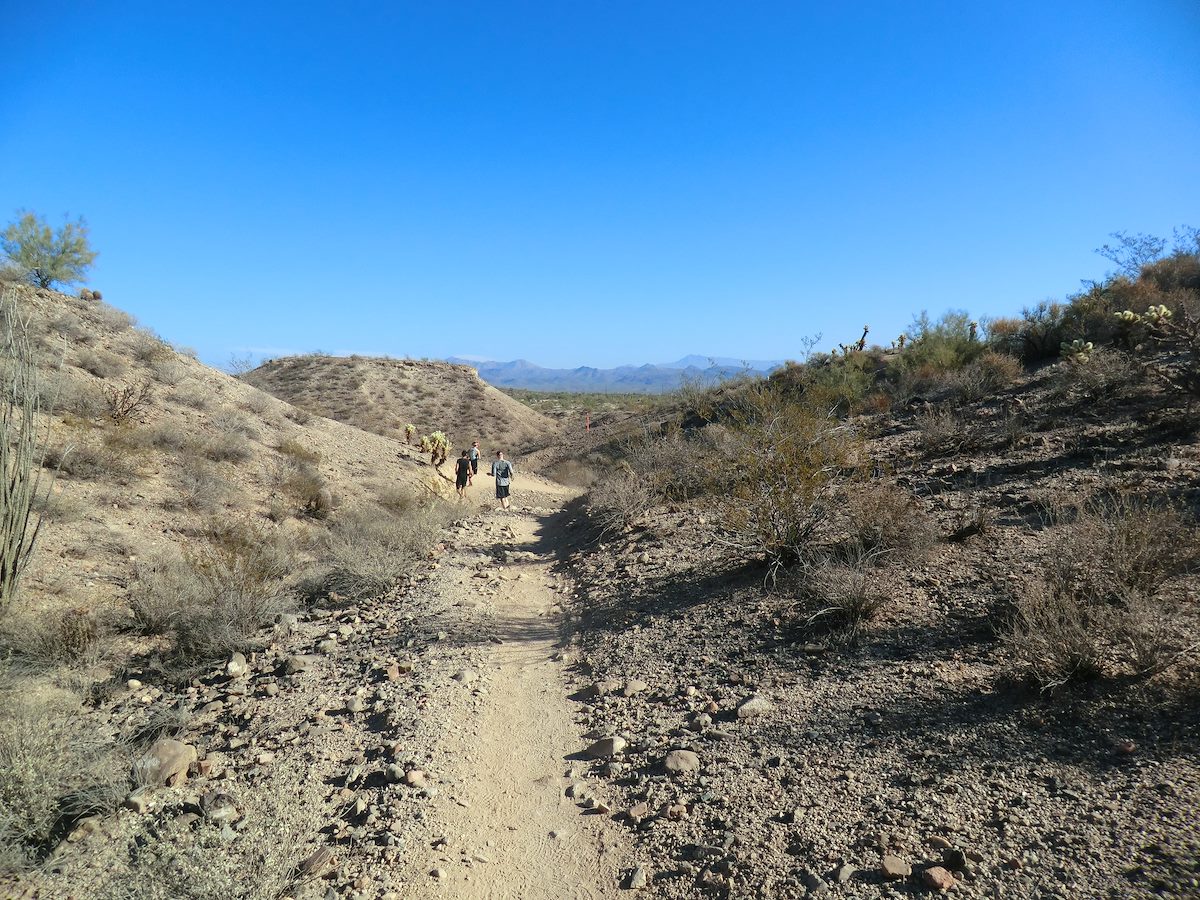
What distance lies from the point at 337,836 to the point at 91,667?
13.4ft

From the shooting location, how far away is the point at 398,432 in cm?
3403

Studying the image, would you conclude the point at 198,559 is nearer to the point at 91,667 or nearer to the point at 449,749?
the point at 91,667

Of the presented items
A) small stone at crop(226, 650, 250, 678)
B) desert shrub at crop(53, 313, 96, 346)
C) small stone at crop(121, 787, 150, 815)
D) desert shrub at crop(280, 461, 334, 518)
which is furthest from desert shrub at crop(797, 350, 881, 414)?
desert shrub at crop(53, 313, 96, 346)

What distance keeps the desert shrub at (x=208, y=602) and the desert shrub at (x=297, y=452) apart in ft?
26.1

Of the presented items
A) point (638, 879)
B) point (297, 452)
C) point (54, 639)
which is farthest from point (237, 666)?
point (297, 452)

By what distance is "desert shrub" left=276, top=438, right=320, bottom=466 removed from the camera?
53.3 feet

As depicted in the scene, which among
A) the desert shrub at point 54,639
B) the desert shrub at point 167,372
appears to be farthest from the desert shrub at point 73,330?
the desert shrub at point 54,639

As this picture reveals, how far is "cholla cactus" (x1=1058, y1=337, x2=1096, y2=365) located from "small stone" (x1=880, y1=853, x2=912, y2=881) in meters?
12.6

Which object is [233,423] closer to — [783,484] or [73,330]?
[73,330]

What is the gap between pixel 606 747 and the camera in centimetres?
474

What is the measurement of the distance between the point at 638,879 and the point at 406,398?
125ft

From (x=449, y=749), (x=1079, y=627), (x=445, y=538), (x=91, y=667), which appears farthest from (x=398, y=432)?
(x=1079, y=627)

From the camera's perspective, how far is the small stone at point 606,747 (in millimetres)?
4707

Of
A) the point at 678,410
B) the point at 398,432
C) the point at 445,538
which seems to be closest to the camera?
the point at 445,538
